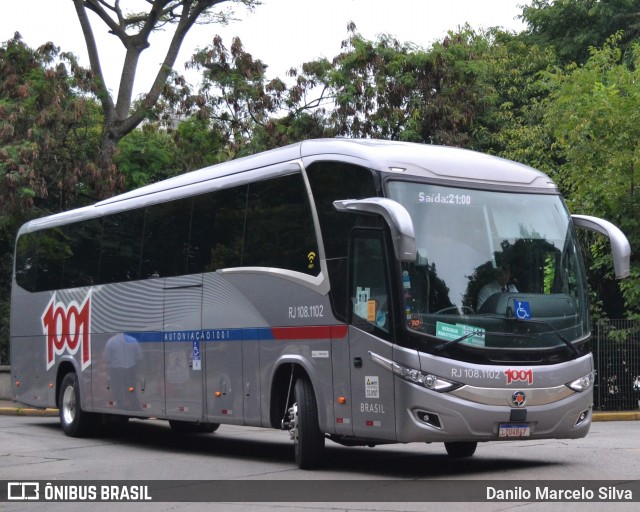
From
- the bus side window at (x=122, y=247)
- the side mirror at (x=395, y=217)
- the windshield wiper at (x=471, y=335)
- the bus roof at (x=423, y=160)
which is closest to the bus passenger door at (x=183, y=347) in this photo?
the bus side window at (x=122, y=247)

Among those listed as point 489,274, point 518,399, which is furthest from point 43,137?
point 518,399

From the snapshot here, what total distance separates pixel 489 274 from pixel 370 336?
4.66 feet

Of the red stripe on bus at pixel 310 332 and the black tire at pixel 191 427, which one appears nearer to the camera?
the red stripe on bus at pixel 310 332

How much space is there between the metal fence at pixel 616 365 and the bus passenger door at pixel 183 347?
11663 mm

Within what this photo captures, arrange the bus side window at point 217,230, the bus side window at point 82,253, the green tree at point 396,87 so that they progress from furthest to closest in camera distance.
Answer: the green tree at point 396,87 < the bus side window at point 82,253 < the bus side window at point 217,230

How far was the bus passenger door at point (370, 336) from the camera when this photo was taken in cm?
1201

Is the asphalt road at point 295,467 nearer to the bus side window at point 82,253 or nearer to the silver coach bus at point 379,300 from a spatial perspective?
the silver coach bus at point 379,300

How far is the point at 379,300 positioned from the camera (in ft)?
39.9

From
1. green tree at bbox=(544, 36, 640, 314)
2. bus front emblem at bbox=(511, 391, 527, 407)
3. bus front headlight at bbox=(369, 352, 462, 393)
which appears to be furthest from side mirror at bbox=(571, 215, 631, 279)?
green tree at bbox=(544, 36, 640, 314)

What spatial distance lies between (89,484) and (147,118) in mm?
19334

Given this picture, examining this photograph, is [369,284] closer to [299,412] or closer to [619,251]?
[299,412]

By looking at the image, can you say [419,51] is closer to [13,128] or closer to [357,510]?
[13,128]

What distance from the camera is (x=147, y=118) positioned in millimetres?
30844

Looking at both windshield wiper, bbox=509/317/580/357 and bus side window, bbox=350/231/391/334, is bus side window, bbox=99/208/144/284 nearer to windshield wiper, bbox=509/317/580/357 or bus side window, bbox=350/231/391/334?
bus side window, bbox=350/231/391/334
